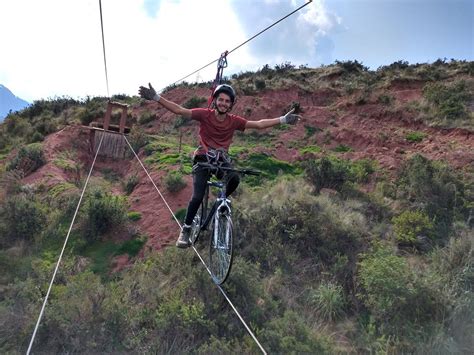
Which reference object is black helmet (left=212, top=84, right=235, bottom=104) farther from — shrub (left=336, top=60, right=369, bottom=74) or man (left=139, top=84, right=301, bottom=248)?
shrub (left=336, top=60, right=369, bottom=74)

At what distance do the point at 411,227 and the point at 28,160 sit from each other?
11158 millimetres

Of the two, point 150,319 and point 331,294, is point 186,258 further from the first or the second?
point 331,294

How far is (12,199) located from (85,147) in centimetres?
622

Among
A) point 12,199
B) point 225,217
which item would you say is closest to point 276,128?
point 12,199

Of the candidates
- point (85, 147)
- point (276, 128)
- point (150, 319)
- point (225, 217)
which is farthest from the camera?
point (276, 128)

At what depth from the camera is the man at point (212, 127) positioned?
5531 mm

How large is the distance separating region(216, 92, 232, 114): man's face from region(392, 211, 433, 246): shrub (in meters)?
4.73

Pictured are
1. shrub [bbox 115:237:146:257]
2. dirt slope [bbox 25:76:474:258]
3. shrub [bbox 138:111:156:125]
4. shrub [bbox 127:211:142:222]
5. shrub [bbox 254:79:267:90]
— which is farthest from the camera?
shrub [bbox 254:79:267:90]

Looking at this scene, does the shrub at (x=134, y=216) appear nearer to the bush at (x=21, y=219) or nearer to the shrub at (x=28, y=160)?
the bush at (x=21, y=219)

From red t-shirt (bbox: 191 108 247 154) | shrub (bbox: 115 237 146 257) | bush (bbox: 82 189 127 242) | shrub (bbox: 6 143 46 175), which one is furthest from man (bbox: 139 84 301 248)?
shrub (bbox: 6 143 46 175)

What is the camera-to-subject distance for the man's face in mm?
5570

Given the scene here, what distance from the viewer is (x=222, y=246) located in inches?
208

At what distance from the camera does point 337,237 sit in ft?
26.2

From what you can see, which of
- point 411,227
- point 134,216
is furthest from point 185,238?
point 411,227
